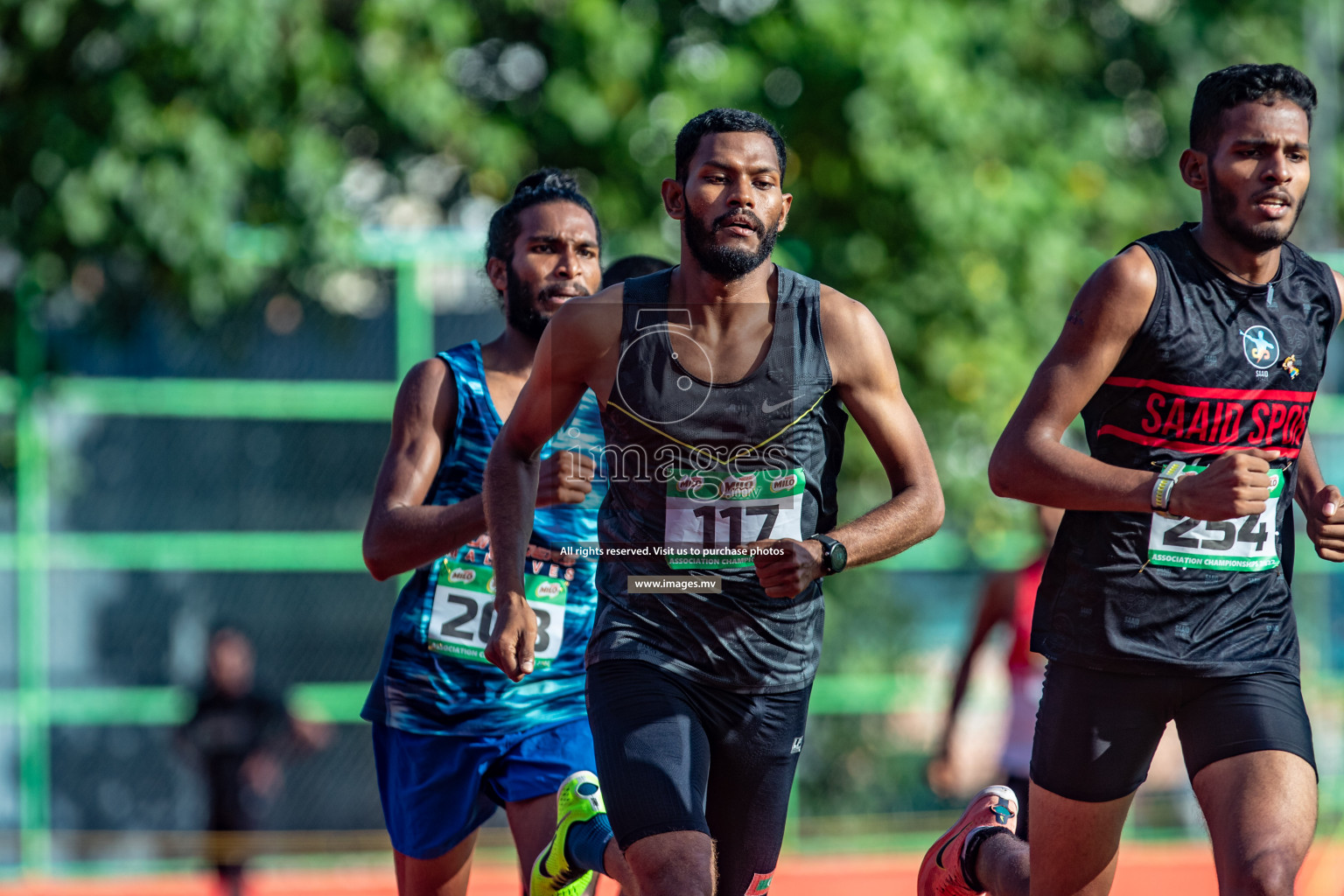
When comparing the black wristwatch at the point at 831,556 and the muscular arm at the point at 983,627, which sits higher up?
the black wristwatch at the point at 831,556

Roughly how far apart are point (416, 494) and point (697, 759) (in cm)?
128

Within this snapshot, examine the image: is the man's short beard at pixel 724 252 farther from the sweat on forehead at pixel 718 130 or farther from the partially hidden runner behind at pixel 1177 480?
the partially hidden runner behind at pixel 1177 480

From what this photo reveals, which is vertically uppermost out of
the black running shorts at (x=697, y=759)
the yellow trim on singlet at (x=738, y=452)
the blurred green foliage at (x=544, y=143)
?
the blurred green foliage at (x=544, y=143)

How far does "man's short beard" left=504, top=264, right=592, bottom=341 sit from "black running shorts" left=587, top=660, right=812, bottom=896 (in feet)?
4.22

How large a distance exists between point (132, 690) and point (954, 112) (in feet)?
19.8

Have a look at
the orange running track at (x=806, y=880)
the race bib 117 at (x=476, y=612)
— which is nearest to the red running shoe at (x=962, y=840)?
the race bib 117 at (x=476, y=612)

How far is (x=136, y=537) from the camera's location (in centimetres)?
891

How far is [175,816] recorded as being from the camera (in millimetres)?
8914

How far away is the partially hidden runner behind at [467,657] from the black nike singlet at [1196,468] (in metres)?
1.48

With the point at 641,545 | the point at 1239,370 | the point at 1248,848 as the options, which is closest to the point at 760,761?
the point at 641,545

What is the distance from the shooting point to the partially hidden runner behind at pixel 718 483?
3.50m

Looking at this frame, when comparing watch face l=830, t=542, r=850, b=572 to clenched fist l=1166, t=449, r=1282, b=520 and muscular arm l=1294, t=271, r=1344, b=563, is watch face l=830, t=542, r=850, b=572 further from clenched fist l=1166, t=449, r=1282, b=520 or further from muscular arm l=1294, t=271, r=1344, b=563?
muscular arm l=1294, t=271, r=1344, b=563

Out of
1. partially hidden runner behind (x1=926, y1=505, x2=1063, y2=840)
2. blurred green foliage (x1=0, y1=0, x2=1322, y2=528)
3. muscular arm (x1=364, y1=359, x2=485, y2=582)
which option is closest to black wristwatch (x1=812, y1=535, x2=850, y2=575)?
muscular arm (x1=364, y1=359, x2=485, y2=582)

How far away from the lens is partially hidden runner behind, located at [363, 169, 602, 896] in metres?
4.30
